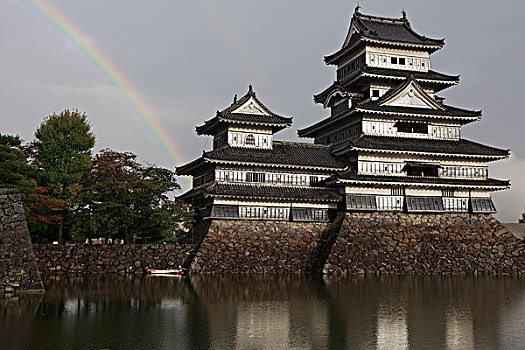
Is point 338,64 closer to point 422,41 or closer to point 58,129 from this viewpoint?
point 422,41

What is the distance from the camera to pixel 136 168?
45.5 m

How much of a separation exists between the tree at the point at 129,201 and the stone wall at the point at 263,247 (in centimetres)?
371

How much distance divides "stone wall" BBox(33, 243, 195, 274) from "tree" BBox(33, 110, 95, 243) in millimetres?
5149

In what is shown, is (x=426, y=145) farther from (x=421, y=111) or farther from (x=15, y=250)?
(x=15, y=250)

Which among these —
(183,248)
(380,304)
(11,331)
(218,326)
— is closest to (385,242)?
(183,248)

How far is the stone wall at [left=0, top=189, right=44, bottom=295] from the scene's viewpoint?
25922mm

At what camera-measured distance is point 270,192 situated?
44.2 m

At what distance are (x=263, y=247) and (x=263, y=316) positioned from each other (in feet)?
74.1

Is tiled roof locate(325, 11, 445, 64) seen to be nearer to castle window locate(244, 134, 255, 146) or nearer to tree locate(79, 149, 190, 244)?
castle window locate(244, 134, 255, 146)

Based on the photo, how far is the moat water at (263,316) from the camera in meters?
15.5

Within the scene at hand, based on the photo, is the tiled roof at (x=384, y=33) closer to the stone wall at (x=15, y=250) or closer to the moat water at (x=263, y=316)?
the moat water at (x=263, y=316)

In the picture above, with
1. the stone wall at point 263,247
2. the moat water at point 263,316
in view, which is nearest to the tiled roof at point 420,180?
the stone wall at point 263,247

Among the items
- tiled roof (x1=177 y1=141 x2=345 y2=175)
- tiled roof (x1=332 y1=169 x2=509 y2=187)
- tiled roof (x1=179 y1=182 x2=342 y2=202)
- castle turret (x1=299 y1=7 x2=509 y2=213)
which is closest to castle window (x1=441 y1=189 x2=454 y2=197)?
castle turret (x1=299 y1=7 x2=509 y2=213)

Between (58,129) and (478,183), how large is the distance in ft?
122
